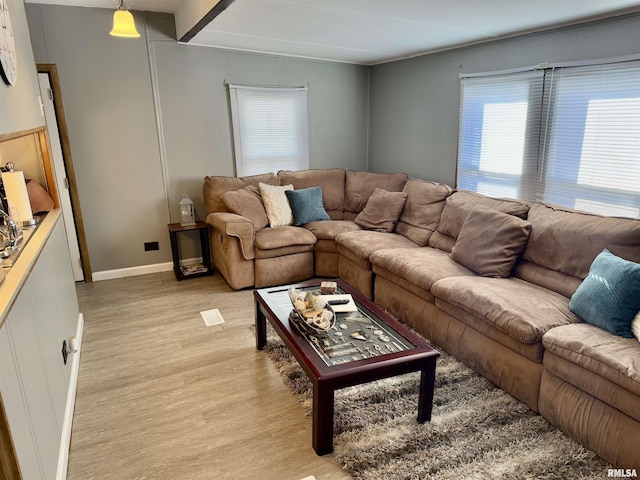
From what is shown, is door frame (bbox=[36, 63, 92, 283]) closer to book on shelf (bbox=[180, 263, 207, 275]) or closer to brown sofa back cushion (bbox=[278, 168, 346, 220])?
book on shelf (bbox=[180, 263, 207, 275])

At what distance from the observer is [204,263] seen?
4.43 meters

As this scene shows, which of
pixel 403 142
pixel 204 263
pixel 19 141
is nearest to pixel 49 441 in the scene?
pixel 19 141

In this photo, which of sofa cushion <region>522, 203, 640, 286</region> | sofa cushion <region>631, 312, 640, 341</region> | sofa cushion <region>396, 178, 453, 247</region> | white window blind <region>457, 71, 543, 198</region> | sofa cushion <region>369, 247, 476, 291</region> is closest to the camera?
sofa cushion <region>631, 312, 640, 341</region>

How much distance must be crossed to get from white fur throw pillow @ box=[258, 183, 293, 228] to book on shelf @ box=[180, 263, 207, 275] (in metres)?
0.86

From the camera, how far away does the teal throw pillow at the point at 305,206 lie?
14.4 ft

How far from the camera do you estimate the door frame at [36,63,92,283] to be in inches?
147

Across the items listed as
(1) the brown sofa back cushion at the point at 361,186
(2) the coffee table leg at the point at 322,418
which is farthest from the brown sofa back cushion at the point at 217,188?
(2) the coffee table leg at the point at 322,418

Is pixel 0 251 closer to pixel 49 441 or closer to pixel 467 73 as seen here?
pixel 49 441

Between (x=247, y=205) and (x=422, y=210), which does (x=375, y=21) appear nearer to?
(x=422, y=210)

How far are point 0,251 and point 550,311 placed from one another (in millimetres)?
2756

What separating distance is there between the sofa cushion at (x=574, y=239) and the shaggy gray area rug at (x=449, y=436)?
929 mm

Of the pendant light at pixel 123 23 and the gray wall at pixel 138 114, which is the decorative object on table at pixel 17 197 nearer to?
the pendant light at pixel 123 23

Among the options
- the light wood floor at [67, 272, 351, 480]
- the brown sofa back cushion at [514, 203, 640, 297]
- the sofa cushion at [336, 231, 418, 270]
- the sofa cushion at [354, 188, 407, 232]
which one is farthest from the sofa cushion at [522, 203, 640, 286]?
the light wood floor at [67, 272, 351, 480]

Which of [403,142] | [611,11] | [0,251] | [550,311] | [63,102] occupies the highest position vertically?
[611,11]
